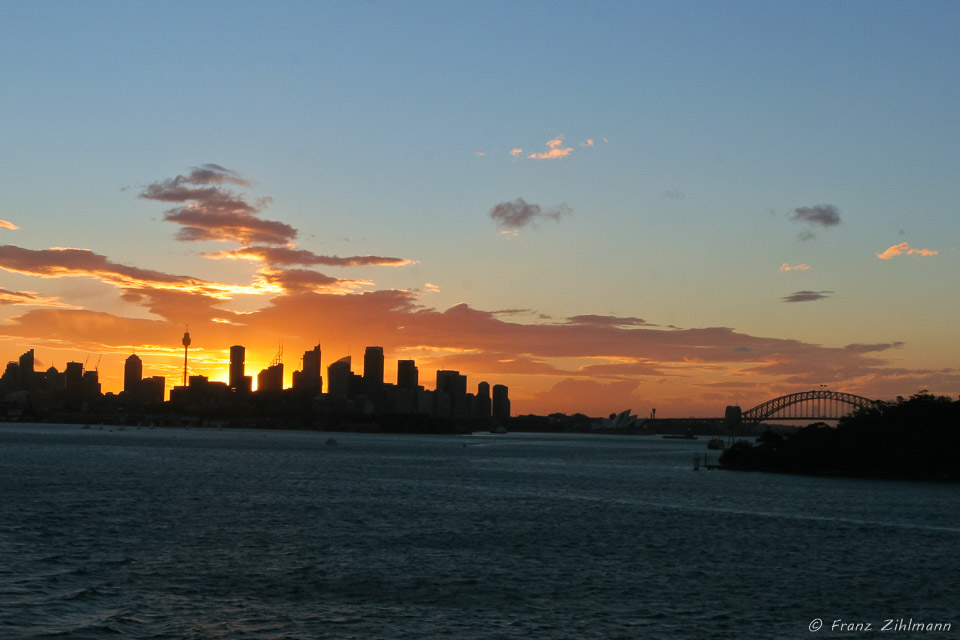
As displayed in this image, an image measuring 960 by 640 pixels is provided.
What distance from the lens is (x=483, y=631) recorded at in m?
37.5

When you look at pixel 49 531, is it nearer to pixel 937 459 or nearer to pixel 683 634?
pixel 683 634

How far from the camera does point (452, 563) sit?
54.0 meters

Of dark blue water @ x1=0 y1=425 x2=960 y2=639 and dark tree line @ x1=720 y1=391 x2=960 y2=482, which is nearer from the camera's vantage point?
dark blue water @ x1=0 y1=425 x2=960 y2=639

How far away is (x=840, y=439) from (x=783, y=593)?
13676 centimetres

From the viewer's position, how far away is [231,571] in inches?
1937

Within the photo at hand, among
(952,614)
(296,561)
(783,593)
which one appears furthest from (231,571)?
(952,614)

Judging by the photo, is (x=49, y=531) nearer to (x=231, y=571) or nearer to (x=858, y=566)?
(x=231, y=571)

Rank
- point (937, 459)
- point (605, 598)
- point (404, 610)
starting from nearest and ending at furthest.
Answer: point (404, 610)
point (605, 598)
point (937, 459)

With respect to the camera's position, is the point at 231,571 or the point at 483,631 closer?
the point at 483,631

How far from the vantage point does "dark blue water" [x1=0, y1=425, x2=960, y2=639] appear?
128ft

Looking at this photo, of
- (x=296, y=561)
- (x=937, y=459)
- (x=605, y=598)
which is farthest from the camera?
(x=937, y=459)

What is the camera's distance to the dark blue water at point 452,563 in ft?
128

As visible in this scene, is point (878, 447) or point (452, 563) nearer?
point (452, 563)

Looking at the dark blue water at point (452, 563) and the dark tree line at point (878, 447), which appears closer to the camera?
the dark blue water at point (452, 563)
